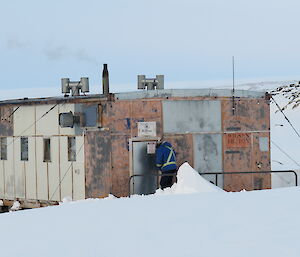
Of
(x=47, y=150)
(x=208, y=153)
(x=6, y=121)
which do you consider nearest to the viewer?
(x=208, y=153)

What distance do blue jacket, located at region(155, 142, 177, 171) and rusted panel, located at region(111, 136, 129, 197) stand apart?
37.4 inches

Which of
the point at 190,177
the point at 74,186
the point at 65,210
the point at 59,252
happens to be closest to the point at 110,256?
the point at 59,252

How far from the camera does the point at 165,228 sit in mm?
8539

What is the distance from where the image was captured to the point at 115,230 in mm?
8625

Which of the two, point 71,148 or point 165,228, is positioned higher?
point 71,148

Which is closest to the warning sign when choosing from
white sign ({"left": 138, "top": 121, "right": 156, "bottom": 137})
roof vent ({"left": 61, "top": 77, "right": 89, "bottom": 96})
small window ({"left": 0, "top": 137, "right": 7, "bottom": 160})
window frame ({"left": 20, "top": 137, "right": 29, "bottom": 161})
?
white sign ({"left": 138, "top": 121, "right": 156, "bottom": 137})

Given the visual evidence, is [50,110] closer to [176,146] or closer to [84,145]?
[84,145]

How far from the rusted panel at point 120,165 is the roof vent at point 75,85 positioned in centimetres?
383

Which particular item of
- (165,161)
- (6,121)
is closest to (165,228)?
(165,161)

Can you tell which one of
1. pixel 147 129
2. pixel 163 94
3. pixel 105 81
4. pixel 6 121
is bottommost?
pixel 147 129

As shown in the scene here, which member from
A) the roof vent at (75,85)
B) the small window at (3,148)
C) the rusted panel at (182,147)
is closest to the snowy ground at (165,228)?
the rusted panel at (182,147)

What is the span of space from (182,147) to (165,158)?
0.98 meters

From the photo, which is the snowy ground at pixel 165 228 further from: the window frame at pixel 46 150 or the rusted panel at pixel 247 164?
the window frame at pixel 46 150

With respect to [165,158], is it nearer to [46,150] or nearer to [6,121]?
[46,150]
